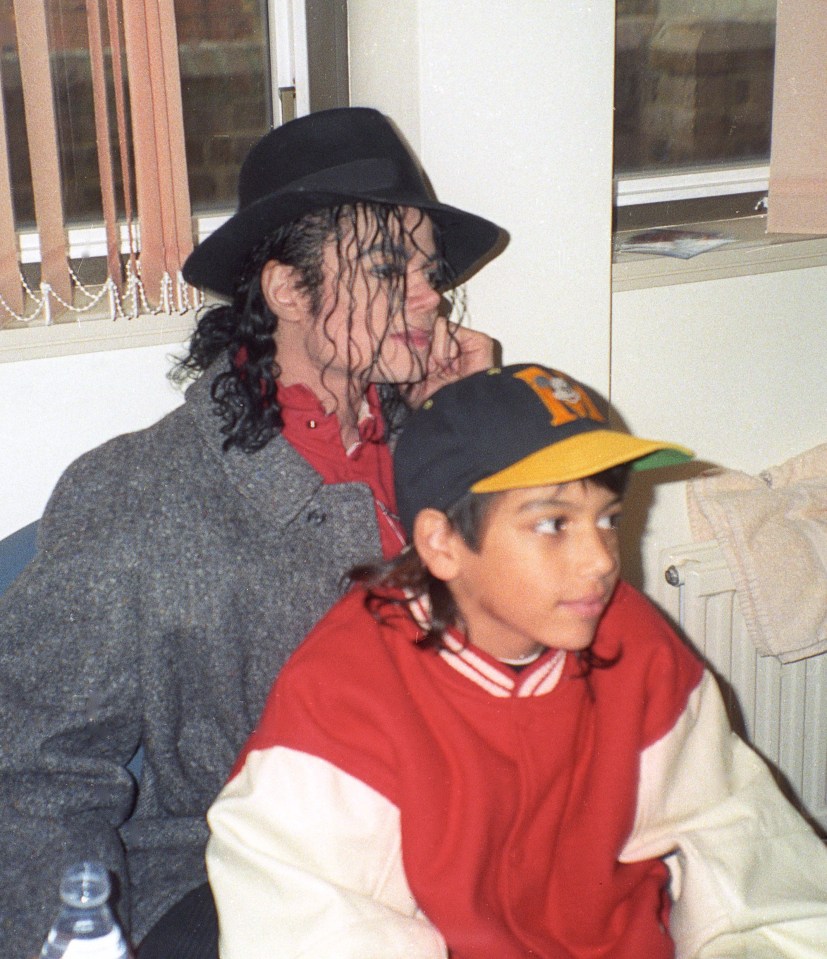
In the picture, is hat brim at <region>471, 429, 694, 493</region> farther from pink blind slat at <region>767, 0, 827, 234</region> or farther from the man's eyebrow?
pink blind slat at <region>767, 0, 827, 234</region>

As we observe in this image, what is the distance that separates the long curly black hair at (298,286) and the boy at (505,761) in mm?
253

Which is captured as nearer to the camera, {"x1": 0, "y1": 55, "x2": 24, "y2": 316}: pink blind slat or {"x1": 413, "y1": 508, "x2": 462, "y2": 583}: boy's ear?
{"x1": 413, "y1": 508, "x2": 462, "y2": 583}: boy's ear

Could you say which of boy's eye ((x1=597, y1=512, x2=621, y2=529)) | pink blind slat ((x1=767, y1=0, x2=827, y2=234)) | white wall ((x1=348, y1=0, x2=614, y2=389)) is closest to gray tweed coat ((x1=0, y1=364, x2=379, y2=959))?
boy's eye ((x1=597, y1=512, x2=621, y2=529))

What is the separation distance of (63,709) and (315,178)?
0.65 metres

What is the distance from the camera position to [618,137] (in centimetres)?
244

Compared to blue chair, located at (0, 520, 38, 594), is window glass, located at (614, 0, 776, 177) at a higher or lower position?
higher

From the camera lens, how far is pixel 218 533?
1385mm

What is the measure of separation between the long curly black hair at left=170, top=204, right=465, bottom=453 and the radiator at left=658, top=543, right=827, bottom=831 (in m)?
0.81

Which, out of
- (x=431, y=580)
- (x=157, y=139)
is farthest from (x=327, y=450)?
(x=157, y=139)

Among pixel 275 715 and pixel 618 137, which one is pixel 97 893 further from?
pixel 618 137

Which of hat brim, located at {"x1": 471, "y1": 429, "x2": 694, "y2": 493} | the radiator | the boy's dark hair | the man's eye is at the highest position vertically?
the man's eye

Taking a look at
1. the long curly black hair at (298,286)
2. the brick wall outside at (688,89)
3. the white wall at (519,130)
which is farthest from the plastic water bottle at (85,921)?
the brick wall outside at (688,89)

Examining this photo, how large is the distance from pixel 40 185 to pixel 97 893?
93cm

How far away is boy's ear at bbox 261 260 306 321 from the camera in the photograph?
1.47 meters
